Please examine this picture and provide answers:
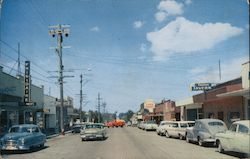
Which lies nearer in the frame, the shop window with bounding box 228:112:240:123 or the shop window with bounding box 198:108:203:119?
the shop window with bounding box 228:112:240:123

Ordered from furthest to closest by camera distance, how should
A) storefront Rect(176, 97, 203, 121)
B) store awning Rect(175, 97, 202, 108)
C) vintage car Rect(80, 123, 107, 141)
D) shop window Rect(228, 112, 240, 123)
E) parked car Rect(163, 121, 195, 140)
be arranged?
storefront Rect(176, 97, 203, 121) → store awning Rect(175, 97, 202, 108) → shop window Rect(228, 112, 240, 123) → parked car Rect(163, 121, 195, 140) → vintage car Rect(80, 123, 107, 141)

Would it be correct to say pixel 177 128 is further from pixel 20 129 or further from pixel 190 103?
pixel 190 103

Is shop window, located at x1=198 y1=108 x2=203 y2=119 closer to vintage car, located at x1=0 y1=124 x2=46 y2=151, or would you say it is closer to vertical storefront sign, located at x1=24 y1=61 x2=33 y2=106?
vertical storefront sign, located at x1=24 y1=61 x2=33 y2=106

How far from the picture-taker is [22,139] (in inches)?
938

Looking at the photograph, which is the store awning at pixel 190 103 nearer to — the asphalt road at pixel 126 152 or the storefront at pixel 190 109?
the storefront at pixel 190 109

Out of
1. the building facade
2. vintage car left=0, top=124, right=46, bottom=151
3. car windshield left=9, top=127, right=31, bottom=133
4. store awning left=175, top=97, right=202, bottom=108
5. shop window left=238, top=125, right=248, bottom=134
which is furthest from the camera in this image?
store awning left=175, top=97, right=202, bottom=108

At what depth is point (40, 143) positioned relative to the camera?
26.6m

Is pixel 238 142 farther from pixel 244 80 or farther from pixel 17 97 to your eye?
pixel 17 97

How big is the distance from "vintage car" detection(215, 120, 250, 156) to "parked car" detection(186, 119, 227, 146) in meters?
4.31

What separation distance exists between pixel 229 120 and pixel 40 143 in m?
17.1

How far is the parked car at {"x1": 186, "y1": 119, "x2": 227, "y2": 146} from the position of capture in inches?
1024

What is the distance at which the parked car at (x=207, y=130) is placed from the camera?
26.0 metres

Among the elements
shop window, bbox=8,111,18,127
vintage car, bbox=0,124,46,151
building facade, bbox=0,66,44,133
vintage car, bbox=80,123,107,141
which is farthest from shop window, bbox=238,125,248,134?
shop window, bbox=8,111,18,127

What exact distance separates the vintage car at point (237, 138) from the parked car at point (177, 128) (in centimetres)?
1270
